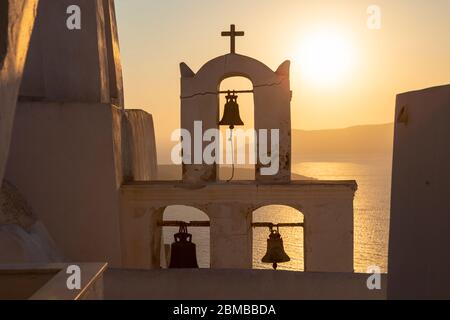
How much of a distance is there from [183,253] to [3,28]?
491 centimetres

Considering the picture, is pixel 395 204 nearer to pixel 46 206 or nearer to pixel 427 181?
pixel 427 181

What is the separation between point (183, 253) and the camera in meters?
7.55

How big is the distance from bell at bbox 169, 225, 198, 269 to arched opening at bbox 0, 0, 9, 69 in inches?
183

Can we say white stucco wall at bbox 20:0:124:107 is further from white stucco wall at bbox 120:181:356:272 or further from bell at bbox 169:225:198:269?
bell at bbox 169:225:198:269

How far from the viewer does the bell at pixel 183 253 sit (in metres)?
7.49

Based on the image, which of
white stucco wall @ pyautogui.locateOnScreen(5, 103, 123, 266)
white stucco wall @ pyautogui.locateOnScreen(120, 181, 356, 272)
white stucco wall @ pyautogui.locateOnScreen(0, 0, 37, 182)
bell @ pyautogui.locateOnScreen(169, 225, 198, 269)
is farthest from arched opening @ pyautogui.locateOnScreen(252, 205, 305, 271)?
white stucco wall @ pyautogui.locateOnScreen(0, 0, 37, 182)

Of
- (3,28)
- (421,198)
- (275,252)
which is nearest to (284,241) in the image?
(275,252)

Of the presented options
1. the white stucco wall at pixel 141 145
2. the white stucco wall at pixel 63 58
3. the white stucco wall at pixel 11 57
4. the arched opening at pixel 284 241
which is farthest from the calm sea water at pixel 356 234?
the white stucco wall at pixel 11 57

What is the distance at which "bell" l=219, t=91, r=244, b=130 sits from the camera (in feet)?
26.1

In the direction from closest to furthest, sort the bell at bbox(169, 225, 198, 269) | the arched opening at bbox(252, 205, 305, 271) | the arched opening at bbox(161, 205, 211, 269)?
1. the bell at bbox(169, 225, 198, 269)
2. the arched opening at bbox(252, 205, 305, 271)
3. the arched opening at bbox(161, 205, 211, 269)

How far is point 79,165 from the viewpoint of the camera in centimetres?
738

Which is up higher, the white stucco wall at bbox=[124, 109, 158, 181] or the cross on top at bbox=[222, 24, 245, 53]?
the cross on top at bbox=[222, 24, 245, 53]

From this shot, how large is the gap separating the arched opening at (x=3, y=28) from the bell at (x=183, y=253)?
15.3 ft

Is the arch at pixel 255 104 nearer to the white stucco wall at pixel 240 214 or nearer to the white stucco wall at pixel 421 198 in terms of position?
the white stucco wall at pixel 240 214
